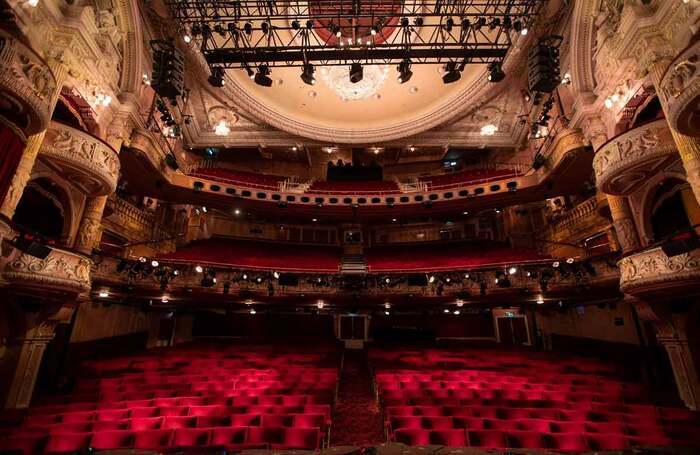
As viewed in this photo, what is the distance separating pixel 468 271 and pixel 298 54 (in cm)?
823

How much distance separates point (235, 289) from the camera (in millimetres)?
10516

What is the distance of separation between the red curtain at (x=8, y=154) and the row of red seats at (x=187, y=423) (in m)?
3.25

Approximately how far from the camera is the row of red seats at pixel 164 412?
4.50 m

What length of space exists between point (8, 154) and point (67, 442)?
391 centimetres

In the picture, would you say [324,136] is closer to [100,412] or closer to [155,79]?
[155,79]

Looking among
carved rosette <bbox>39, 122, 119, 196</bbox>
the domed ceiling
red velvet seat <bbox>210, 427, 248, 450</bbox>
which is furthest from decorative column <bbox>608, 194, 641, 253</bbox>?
carved rosette <bbox>39, 122, 119, 196</bbox>

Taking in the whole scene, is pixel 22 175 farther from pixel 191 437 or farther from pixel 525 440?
pixel 525 440

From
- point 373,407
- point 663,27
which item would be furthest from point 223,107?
point 663,27

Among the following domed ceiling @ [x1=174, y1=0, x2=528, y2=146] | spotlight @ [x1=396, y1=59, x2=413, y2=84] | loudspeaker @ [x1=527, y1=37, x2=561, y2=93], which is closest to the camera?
loudspeaker @ [x1=527, y1=37, x2=561, y2=93]

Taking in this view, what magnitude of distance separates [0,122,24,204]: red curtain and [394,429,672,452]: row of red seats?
6.43 metres

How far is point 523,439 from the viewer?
13.2 ft

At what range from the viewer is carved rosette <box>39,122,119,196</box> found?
5566 mm

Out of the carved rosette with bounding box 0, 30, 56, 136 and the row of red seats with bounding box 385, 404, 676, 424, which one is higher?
the carved rosette with bounding box 0, 30, 56, 136

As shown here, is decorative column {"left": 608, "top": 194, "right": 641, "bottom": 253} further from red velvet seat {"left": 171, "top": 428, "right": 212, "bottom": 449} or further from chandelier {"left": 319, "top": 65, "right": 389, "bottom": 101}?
chandelier {"left": 319, "top": 65, "right": 389, "bottom": 101}
